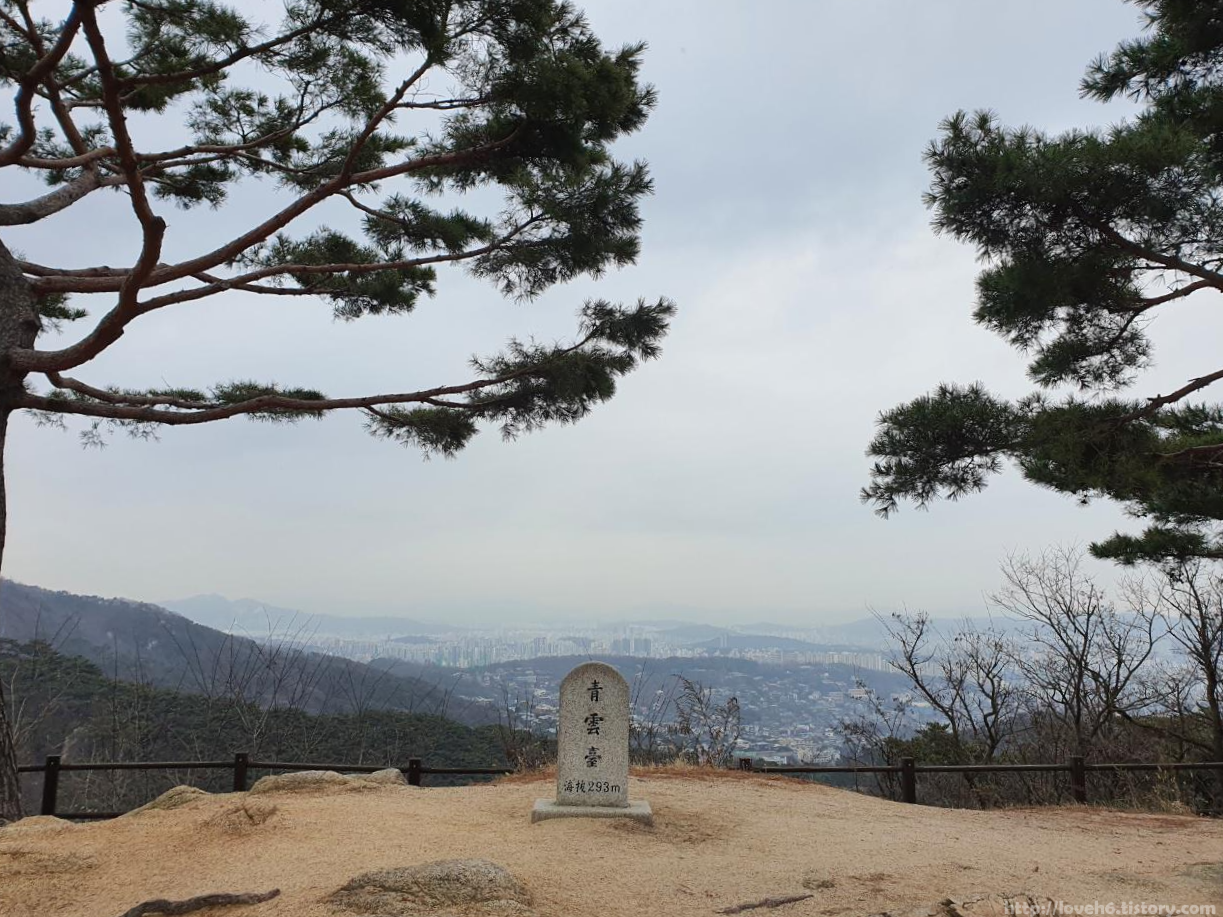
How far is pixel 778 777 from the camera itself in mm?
7828

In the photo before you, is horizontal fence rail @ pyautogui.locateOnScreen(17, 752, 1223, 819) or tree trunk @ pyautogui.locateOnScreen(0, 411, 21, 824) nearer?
tree trunk @ pyautogui.locateOnScreen(0, 411, 21, 824)

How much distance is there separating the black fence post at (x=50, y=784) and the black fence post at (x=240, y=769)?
1.36 m

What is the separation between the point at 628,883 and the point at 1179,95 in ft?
19.7

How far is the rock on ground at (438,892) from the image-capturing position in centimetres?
318

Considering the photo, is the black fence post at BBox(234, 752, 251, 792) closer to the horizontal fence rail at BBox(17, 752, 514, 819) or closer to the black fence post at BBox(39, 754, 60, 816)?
→ the horizontal fence rail at BBox(17, 752, 514, 819)

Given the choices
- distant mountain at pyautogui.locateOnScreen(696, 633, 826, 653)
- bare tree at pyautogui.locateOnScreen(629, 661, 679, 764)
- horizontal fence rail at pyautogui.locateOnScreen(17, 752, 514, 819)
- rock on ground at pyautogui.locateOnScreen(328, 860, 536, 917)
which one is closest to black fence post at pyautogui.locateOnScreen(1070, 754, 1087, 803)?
bare tree at pyautogui.locateOnScreen(629, 661, 679, 764)

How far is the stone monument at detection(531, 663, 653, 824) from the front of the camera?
5.23 metres

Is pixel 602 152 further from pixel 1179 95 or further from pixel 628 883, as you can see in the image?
pixel 628 883

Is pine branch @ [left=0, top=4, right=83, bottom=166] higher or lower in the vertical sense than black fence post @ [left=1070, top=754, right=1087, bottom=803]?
higher

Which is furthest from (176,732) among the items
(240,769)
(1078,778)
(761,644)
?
(761,644)

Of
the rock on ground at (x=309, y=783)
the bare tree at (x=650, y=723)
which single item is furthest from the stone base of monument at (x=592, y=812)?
the bare tree at (x=650, y=723)

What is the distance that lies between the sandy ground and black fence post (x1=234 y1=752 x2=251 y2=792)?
141 cm

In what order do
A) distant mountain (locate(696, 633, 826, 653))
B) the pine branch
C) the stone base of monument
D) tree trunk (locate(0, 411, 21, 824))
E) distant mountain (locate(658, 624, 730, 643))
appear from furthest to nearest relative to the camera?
distant mountain (locate(658, 624, 730, 643)), distant mountain (locate(696, 633, 826, 653)), the stone base of monument, tree trunk (locate(0, 411, 21, 824)), the pine branch

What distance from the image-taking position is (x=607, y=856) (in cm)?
430
